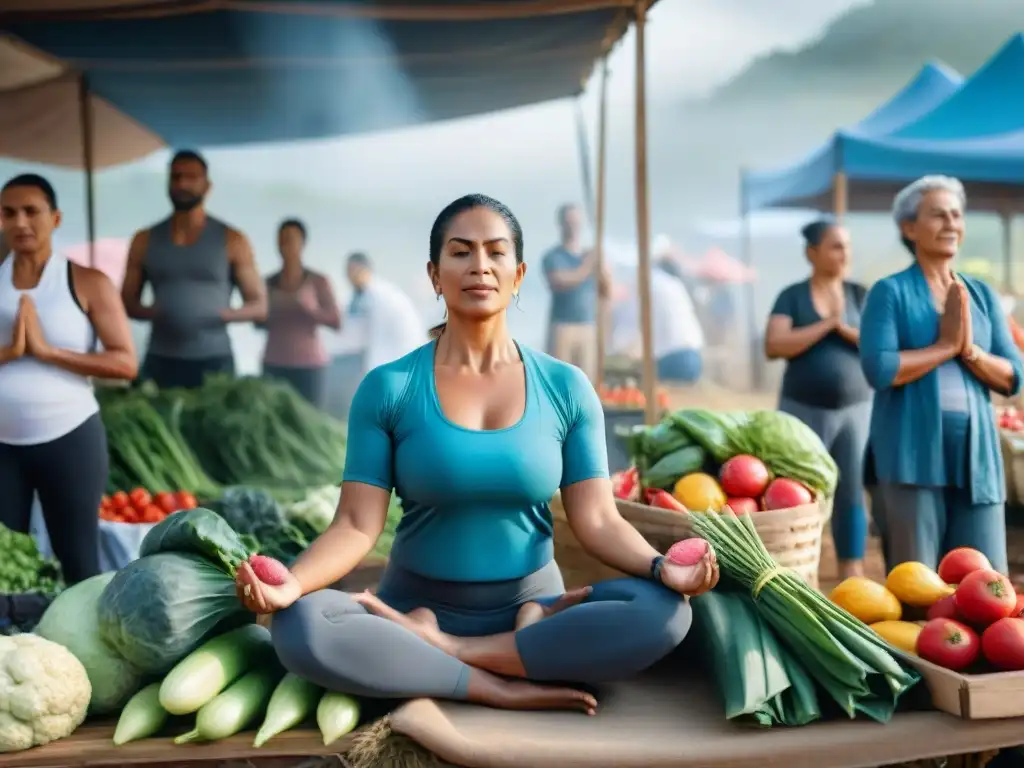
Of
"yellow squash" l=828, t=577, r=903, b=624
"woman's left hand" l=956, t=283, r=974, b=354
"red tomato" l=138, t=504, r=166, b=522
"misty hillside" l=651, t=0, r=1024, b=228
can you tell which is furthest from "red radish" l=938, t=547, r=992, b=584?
"misty hillside" l=651, t=0, r=1024, b=228

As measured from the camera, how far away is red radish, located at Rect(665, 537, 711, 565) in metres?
2.26

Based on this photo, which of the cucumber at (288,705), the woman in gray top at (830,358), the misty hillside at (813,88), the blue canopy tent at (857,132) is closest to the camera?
the cucumber at (288,705)

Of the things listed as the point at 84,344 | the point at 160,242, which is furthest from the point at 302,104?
the point at 84,344

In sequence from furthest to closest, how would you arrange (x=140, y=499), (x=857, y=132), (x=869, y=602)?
(x=857, y=132) < (x=140, y=499) < (x=869, y=602)

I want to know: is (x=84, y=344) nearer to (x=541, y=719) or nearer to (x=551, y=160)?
(x=541, y=719)

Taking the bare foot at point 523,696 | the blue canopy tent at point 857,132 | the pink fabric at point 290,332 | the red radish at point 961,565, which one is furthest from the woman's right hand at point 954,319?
the blue canopy tent at point 857,132

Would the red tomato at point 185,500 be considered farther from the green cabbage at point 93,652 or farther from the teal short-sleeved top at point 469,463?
the teal short-sleeved top at point 469,463

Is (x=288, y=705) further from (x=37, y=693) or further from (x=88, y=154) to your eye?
(x=88, y=154)

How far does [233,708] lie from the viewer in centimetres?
223

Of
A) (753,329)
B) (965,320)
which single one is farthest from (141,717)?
(753,329)

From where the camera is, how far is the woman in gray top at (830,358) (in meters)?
4.66

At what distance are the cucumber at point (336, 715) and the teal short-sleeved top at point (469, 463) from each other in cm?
36

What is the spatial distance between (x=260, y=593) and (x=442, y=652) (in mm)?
427

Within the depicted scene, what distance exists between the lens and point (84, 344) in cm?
373
